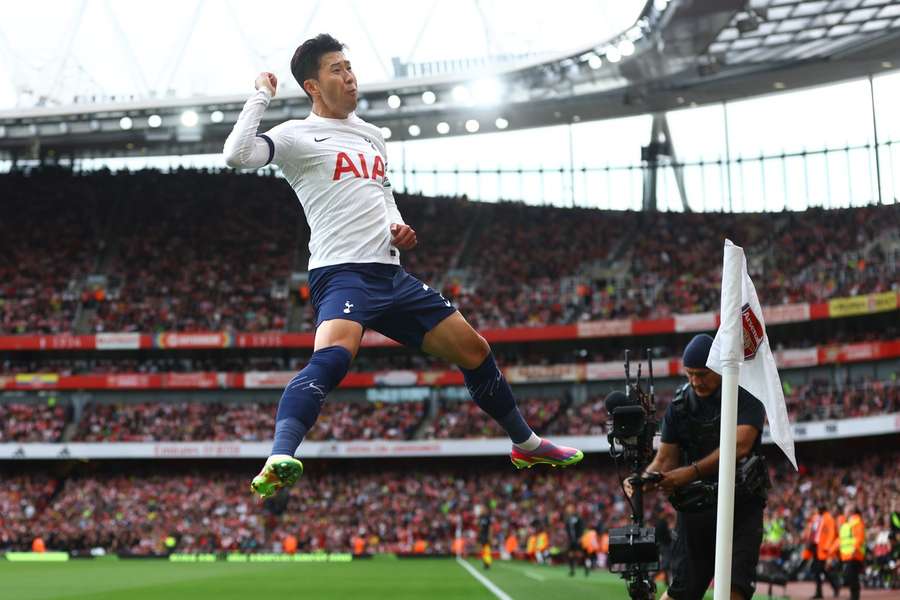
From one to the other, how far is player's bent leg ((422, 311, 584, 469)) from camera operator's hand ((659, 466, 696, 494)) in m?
0.53

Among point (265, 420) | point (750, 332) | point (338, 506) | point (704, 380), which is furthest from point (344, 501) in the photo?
point (750, 332)

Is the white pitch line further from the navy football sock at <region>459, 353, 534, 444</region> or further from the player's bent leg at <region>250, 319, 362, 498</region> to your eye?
the player's bent leg at <region>250, 319, 362, 498</region>

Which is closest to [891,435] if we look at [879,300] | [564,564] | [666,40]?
[879,300]

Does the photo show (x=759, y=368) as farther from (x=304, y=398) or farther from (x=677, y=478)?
(x=304, y=398)

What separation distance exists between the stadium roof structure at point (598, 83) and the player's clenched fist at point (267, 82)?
1090 inches

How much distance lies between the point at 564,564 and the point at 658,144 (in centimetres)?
2080

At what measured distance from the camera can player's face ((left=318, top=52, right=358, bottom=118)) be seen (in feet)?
19.0

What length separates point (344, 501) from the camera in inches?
1665

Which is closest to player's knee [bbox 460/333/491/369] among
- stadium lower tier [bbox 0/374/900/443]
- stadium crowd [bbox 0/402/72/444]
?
stadium lower tier [bbox 0/374/900/443]

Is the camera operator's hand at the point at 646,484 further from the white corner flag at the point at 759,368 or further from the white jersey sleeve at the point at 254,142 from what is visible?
the white jersey sleeve at the point at 254,142

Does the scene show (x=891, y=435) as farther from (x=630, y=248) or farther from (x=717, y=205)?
(x=717, y=205)

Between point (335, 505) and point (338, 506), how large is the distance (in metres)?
0.12

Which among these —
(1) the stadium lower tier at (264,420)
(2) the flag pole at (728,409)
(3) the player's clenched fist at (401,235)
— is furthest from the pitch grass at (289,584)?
(1) the stadium lower tier at (264,420)

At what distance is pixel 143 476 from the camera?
4562cm
